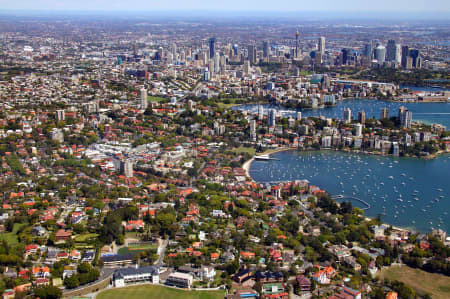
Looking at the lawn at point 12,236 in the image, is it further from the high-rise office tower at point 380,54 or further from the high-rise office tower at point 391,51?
the high-rise office tower at point 391,51

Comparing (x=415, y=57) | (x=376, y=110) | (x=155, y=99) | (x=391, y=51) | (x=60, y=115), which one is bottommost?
(x=376, y=110)

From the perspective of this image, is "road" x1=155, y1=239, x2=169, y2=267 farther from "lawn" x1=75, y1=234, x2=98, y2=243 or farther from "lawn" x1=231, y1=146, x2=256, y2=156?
"lawn" x1=231, y1=146, x2=256, y2=156

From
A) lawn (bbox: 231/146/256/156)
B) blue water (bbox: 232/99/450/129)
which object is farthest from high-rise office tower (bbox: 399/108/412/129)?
lawn (bbox: 231/146/256/156)

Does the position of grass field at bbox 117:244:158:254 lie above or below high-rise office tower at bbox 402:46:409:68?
below

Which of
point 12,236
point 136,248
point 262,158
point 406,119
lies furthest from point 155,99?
point 136,248

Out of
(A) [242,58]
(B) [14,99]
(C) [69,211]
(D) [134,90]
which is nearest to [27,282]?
(C) [69,211]

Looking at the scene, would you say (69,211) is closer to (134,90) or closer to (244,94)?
(134,90)

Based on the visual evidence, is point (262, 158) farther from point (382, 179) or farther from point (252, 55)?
point (252, 55)
